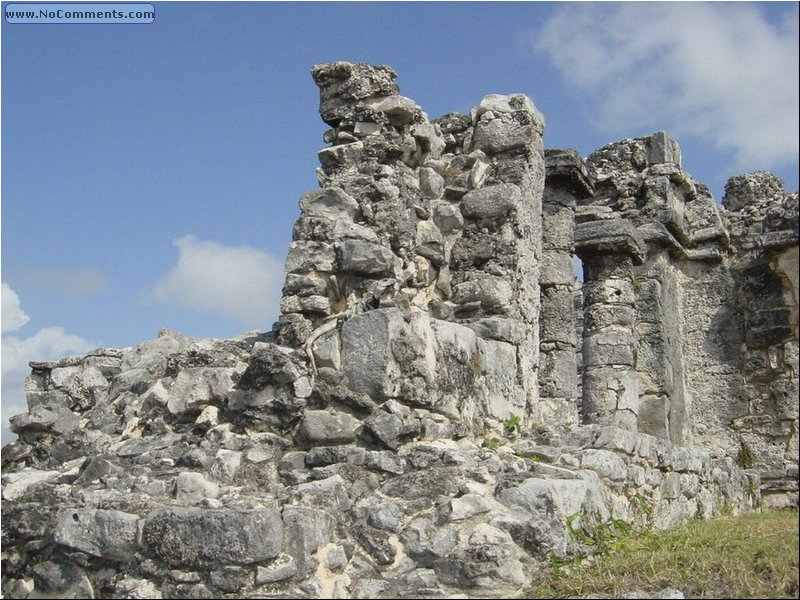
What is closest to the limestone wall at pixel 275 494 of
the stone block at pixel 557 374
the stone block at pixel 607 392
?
the stone block at pixel 557 374

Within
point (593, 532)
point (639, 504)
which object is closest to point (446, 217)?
point (639, 504)

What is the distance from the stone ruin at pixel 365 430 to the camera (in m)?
4.56

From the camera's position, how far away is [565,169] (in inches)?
415

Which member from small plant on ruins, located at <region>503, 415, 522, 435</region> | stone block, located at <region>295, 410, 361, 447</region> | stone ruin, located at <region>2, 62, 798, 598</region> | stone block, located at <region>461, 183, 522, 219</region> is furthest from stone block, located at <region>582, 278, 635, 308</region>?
stone block, located at <region>295, 410, 361, 447</region>

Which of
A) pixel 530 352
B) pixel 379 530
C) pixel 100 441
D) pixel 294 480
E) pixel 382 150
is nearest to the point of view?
pixel 379 530

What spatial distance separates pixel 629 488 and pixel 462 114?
3268 mm

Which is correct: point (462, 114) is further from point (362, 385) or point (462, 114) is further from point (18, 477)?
point (18, 477)

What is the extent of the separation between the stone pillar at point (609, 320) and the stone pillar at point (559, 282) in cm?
100

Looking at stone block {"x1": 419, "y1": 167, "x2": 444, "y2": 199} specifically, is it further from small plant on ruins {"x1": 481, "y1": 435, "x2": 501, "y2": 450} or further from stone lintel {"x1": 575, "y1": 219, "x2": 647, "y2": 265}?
stone lintel {"x1": 575, "y1": 219, "x2": 647, "y2": 265}

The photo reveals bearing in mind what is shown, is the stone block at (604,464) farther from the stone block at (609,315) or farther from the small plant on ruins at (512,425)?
the stone block at (609,315)

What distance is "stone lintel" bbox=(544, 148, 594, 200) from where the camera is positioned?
10.5 metres

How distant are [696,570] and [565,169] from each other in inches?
260

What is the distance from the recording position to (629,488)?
6207mm

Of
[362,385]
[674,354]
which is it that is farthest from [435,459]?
[674,354]
